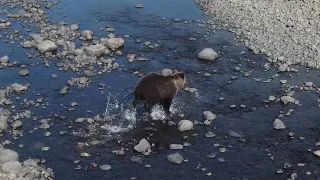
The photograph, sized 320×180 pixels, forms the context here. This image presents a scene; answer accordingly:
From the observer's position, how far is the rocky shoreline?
62.2 feet

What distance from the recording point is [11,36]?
20375mm

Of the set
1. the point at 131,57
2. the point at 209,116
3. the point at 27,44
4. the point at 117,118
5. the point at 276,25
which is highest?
the point at 276,25

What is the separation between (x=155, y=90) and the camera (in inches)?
568

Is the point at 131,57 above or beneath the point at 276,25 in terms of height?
beneath

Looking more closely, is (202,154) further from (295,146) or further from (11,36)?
(11,36)

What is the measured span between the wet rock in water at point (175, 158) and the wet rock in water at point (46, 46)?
315 inches

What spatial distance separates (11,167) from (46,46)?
7743 mm

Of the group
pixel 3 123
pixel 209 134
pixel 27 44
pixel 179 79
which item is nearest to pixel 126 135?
pixel 209 134

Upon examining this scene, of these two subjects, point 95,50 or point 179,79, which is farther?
point 95,50

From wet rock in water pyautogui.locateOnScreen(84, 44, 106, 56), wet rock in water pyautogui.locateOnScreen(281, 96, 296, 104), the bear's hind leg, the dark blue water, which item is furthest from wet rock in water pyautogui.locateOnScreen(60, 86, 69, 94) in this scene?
wet rock in water pyautogui.locateOnScreen(281, 96, 296, 104)

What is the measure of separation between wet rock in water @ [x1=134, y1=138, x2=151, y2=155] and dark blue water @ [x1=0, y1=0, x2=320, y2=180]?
143 mm

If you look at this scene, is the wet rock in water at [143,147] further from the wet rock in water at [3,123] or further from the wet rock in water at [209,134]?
the wet rock in water at [3,123]

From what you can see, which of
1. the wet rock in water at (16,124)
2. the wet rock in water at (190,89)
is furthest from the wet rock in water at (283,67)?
the wet rock in water at (16,124)

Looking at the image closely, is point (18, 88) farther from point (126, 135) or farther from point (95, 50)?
point (126, 135)
